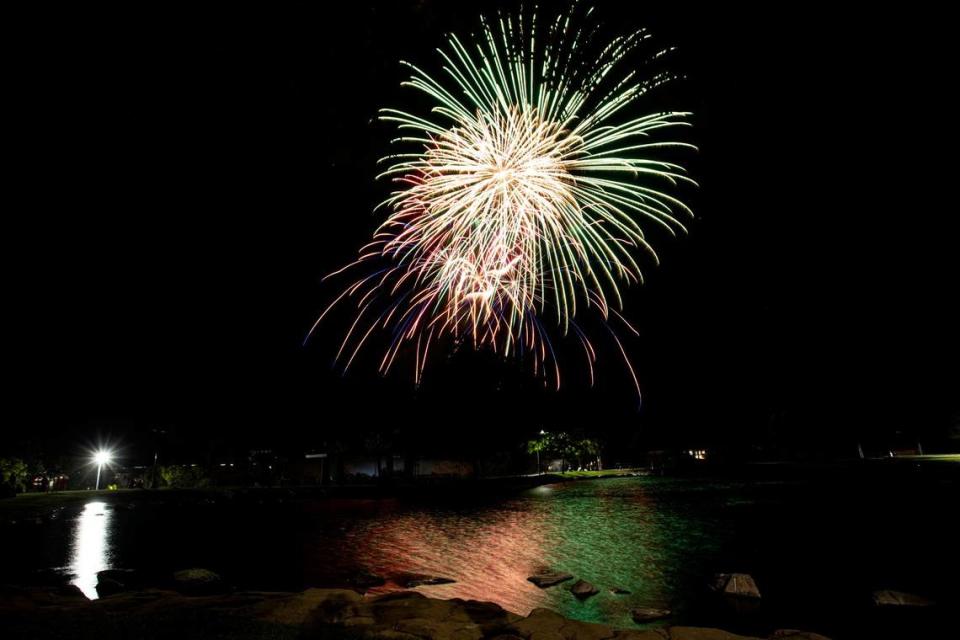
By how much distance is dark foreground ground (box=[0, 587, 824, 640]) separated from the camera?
674 cm

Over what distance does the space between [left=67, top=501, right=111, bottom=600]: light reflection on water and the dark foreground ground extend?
2.46 m

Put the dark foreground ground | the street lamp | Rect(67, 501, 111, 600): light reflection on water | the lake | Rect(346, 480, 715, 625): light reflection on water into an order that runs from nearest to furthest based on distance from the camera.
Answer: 1. the dark foreground ground
2. the lake
3. Rect(346, 480, 715, 625): light reflection on water
4. Rect(67, 501, 111, 600): light reflection on water
5. the street lamp

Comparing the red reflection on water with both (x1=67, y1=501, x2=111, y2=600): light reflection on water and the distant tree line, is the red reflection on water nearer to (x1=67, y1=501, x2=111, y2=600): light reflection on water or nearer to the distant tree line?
(x1=67, y1=501, x2=111, y2=600): light reflection on water

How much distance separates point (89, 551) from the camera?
15.5m

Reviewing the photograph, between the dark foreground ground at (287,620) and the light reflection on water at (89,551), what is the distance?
96.8 inches

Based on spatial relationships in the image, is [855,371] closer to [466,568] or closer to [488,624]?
[466,568]

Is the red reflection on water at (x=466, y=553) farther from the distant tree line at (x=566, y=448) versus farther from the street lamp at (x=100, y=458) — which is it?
the distant tree line at (x=566, y=448)

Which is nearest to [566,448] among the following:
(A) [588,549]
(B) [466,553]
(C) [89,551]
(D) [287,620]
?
(A) [588,549]

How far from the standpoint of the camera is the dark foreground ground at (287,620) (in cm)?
674

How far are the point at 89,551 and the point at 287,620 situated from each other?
11.9 m

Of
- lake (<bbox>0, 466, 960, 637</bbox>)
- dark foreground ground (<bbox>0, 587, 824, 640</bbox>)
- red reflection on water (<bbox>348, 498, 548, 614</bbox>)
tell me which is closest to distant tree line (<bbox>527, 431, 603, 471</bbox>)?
lake (<bbox>0, 466, 960, 637</bbox>)

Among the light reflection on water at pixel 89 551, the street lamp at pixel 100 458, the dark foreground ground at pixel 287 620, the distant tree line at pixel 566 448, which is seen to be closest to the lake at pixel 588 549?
the light reflection on water at pixel 89 551

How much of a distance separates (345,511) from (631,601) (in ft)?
60.2

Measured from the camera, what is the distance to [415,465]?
6003cm
